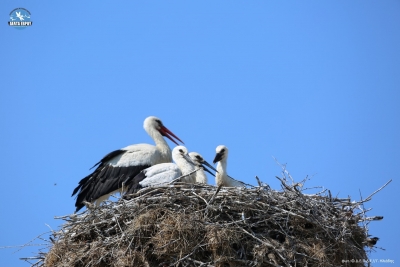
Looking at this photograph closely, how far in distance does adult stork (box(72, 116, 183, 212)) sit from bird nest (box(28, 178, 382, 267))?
1.98 m

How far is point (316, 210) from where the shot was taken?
8859 millimetres

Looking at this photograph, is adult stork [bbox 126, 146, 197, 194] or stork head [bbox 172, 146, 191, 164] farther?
stork head [bbox 172, 146, 191, 164]

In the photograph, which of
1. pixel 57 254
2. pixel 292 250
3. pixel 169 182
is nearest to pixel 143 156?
pixel 169 182

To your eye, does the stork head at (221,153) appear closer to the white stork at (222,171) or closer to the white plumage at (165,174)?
the white stork at (222,171)

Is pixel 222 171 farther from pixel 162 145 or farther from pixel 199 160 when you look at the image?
pixel 162 145

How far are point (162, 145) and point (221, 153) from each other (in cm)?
107

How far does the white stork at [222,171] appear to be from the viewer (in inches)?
436

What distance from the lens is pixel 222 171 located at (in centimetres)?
1132

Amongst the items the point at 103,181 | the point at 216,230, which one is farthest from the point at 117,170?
the point at 216,230

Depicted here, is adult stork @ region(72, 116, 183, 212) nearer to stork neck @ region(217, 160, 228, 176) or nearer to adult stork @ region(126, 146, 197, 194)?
adult stork @ region(126, 146, 197, 194)

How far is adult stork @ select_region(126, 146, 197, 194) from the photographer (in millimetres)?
10156

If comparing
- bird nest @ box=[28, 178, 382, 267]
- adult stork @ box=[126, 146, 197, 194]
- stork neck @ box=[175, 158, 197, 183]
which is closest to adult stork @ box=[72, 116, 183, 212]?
adult stork @ box=[126, 146, 197, 194]

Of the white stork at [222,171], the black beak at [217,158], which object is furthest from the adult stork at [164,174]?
the black beak at [217,158]

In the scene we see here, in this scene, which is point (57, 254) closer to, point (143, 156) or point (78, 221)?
point (78, 221)
